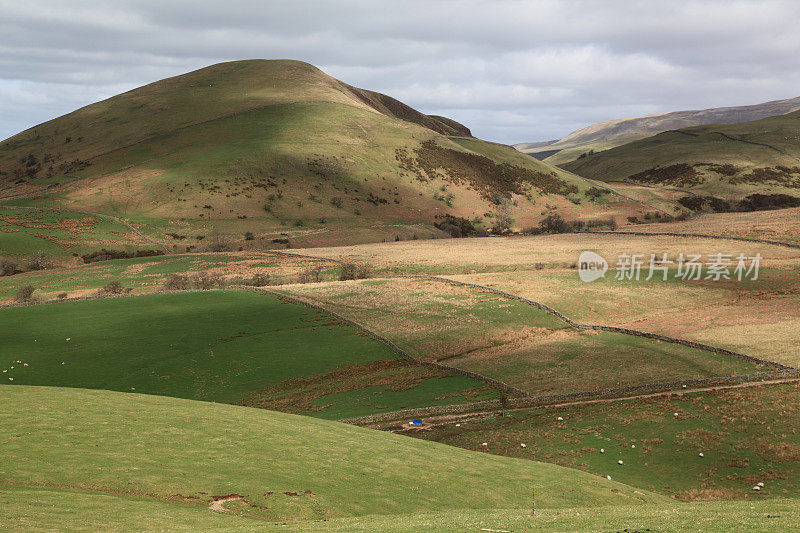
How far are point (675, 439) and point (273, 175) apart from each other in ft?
420

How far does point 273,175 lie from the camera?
147 metres

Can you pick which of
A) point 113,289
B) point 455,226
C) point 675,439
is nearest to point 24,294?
point 113,289

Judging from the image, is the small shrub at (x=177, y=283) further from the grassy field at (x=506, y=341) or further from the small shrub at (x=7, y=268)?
the small shrub at (x=7, y=268)

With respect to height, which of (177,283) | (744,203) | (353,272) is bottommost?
(177,283)

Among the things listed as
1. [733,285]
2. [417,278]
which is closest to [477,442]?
[417,278]

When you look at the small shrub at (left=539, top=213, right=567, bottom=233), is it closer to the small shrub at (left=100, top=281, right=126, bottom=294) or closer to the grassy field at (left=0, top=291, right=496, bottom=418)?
the grassy field at (left=0, top=291, right=496, bottom=418)

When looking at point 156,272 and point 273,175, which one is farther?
point 273,175

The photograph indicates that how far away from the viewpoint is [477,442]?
112ft

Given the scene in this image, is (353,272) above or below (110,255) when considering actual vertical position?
below

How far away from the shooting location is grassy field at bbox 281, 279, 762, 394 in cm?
4231

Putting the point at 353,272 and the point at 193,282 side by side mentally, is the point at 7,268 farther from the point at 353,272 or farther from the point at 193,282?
the point at 353,272

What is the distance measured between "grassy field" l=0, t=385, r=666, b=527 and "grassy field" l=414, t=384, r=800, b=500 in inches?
156

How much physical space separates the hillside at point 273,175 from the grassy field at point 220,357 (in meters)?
49.9

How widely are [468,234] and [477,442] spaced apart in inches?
4013
